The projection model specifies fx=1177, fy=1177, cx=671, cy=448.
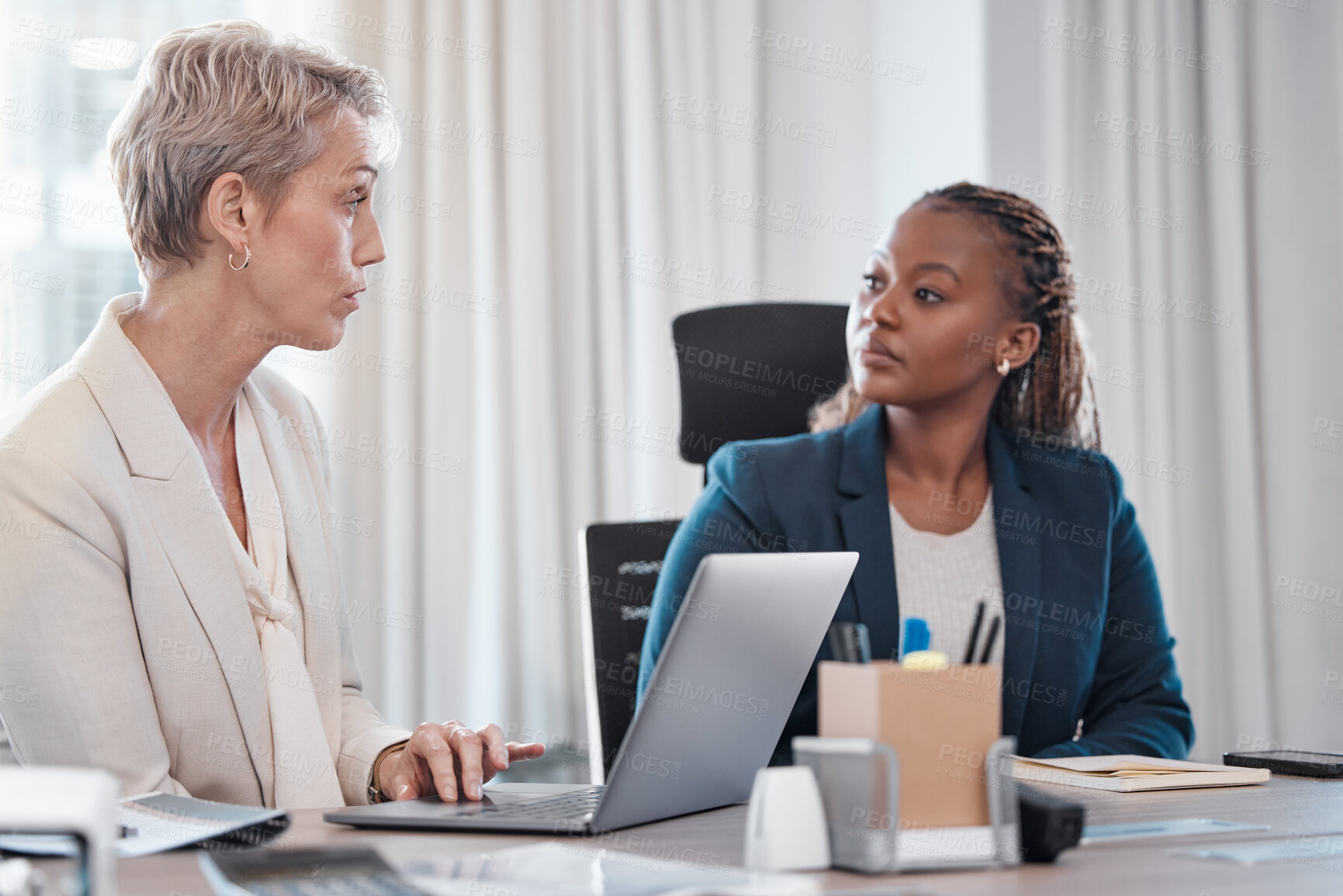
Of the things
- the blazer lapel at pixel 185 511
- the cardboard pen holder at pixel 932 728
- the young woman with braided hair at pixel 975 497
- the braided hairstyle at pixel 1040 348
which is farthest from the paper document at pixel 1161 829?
the braided hairstyle at pixel 1040 348

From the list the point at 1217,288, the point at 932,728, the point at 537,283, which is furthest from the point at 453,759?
the point at 1217,288

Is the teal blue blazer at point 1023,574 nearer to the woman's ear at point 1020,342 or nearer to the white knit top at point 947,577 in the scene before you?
the white knit top at point 947,577

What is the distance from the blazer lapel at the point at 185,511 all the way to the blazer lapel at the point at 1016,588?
0.89m

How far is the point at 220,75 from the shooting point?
4.65 feet

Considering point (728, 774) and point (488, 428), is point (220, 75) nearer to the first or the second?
point (728, 774)

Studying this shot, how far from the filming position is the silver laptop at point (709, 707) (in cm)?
79

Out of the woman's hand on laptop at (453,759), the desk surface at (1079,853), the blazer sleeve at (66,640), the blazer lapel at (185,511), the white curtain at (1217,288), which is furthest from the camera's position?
the white curtain at (1217,288)

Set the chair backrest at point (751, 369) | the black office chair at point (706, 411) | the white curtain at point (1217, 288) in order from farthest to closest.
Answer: the white curtain at point (1217, 288) → the chair backrest at point (751, 369) → the black office chair at point (706, 411)

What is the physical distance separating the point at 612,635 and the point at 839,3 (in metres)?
2.17

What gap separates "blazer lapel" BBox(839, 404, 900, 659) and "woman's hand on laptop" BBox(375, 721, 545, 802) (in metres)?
0.53

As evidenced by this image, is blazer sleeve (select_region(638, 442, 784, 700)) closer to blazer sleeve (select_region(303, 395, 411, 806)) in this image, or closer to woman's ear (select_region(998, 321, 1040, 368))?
blazer sleeve (select_region(303, 395, 411, 806))

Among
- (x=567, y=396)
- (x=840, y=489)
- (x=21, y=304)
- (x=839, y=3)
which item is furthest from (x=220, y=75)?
(x=839, y=3)

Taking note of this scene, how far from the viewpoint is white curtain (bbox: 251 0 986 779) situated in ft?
8.75

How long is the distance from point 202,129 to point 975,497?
1.14 metres
